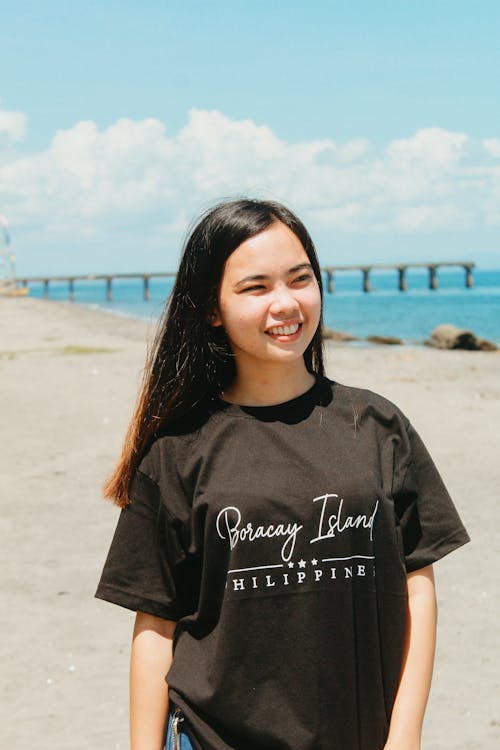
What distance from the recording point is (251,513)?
2.05m

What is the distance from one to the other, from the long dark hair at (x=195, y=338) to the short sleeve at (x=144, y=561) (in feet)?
0.17

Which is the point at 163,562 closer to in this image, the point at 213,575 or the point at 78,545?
the point at 213,575

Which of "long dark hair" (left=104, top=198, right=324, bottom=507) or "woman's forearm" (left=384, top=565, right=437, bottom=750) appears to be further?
"long dark hair" (left=104, top=198, right=324, bottom=507)

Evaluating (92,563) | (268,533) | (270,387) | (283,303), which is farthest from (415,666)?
(92,563)

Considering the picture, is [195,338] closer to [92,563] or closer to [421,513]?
[421,513]

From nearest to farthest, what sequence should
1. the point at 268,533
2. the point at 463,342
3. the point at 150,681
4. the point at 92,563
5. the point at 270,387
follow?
the point at 268,533, the point at 150,681, the point at 270,387, the point at 92,563, the point at 463,342

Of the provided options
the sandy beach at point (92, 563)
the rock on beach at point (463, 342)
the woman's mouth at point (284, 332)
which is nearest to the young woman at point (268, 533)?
the woman's mouth at point (284, 332)

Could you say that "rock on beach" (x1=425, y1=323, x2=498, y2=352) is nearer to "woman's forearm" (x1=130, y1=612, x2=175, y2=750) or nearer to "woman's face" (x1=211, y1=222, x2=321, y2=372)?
"woman's face" (x1=211, y1=222, x2=321, y2=372)

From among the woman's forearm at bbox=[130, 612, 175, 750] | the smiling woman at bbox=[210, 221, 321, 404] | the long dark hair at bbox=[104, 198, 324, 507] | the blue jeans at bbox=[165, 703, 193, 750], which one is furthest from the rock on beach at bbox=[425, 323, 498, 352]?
the blue jeans at bbox=[165, 703, 193, 750]

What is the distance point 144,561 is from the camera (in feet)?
7.23

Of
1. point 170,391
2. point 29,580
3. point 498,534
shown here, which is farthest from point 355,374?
point 170,391

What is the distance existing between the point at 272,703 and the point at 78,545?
15.4 feet

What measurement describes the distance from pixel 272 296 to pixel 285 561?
23.7 inches

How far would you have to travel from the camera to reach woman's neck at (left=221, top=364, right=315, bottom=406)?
7.50 feet
